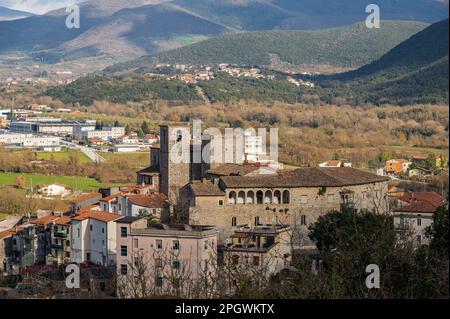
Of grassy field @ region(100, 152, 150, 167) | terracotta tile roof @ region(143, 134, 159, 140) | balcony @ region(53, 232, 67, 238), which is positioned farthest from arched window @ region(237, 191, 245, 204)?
terracotta tile roof @ region(143, 134, 159, 140)

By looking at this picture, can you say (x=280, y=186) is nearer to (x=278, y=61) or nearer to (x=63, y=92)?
(x=63, y=92)

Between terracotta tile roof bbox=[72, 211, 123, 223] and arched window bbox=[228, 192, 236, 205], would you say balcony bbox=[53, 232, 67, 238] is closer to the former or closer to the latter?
terracotta tile roof bbox=[72, 211, 123, 223]

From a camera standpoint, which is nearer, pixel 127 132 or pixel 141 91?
pixel 127 132

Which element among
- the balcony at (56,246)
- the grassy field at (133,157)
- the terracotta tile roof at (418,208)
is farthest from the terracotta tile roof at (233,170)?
the grassy field at (133,157)

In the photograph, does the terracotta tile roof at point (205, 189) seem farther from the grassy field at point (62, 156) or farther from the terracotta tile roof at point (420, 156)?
the grassy field at point (62, 156)
